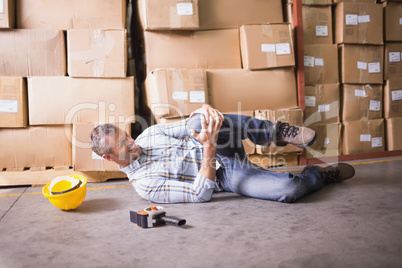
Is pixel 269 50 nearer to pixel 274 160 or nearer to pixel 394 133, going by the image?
pixel 274 160

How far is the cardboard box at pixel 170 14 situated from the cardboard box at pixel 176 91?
384 millimetres

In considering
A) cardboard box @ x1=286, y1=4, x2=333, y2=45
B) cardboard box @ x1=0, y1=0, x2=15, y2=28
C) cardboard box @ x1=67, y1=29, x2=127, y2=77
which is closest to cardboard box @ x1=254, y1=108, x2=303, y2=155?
cardboard box @ x1=286, y1=4, x2=333, y2=45

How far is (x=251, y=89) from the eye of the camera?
10.7 ft

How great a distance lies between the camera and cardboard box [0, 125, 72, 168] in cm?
299

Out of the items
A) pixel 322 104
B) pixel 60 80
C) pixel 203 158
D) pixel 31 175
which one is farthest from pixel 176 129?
pixel 322 104

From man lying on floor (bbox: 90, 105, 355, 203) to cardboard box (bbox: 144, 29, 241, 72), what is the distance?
0.93m

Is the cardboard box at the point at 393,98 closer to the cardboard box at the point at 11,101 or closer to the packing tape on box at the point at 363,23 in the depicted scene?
the packing tape on box at the point at 363,23

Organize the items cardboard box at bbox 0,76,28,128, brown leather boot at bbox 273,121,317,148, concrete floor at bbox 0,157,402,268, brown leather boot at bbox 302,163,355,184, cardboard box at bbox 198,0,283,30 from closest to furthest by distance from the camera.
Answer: concrete floor at bbox 0,157,402,268
brown leather boot at bbox 273,121,317,148
brown leather boot at bbox 302,163,355,184
cardboard box at bbox 0,76,28,128
cardboard box at bbox 198,0,283,30

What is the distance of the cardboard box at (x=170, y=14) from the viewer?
9.83 feet

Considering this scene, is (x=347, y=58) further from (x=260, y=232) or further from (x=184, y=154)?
(x=260, y=232)

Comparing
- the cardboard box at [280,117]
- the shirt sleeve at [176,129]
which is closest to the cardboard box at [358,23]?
the cardboard box at [280,117]

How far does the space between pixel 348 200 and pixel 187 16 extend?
1.95m

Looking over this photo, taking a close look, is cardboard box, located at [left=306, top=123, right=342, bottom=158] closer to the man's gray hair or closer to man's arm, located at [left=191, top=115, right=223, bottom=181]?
man's arm, located at [left=191, top=115, right=223, bottom=181]

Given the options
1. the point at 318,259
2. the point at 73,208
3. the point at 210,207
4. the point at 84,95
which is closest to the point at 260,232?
the point at 318,259
